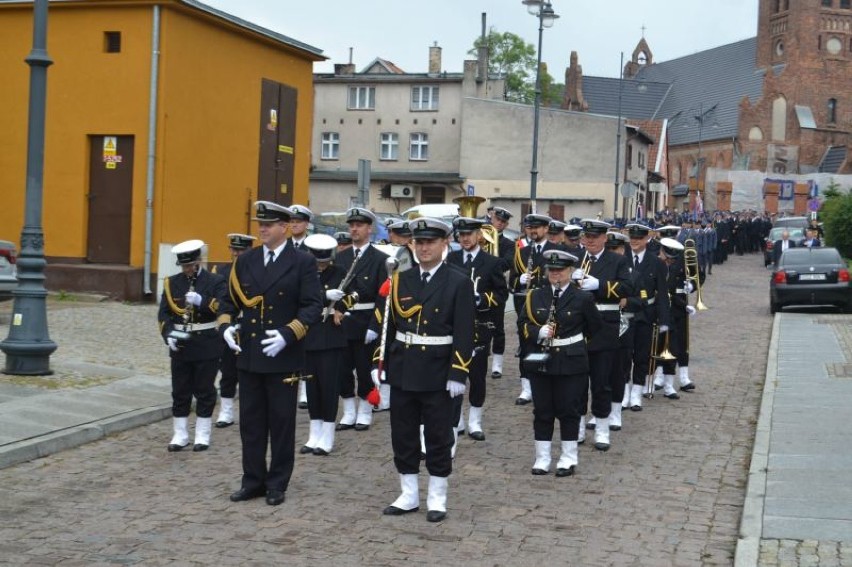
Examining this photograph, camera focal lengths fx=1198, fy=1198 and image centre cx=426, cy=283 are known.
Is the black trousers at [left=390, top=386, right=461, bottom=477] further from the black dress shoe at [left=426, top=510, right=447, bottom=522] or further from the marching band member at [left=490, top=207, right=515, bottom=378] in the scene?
the marching band member at [left=490, top=207, right=515, bottom=378]

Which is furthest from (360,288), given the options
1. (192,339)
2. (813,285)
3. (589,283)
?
(813,285)

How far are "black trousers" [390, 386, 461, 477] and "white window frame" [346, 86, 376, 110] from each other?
55.5 meters

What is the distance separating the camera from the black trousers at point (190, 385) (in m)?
10.5

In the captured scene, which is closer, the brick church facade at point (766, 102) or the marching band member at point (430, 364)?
the marching band member at point (430, 364)

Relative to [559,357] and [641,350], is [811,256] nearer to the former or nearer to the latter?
[641,350]

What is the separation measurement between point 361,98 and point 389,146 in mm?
3056

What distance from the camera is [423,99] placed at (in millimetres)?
62250

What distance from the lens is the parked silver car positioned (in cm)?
1750

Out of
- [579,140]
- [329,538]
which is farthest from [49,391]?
[579,140]

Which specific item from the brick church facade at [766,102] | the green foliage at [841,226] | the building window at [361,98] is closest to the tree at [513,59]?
the brick church facade at [766,102]

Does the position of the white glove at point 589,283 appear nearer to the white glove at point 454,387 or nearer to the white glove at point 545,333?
the white glove at point 545,333

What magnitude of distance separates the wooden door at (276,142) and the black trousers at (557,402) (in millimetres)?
16926

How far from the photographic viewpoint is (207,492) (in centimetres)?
900

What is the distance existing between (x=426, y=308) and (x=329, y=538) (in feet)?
5.67
